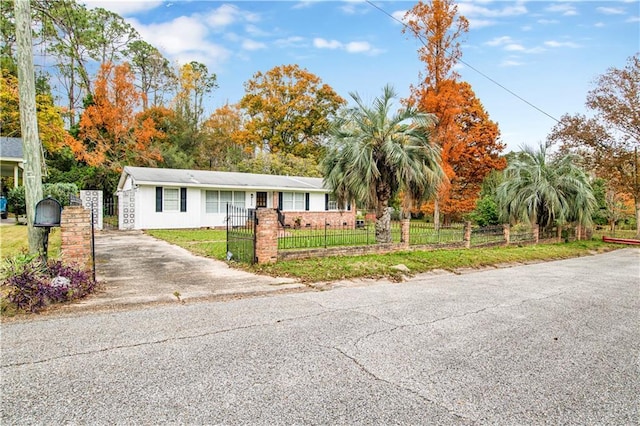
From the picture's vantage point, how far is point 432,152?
11.5 meters

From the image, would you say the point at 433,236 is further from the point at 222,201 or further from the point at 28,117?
the point at 222,201

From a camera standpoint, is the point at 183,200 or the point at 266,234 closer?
the point at 266,234

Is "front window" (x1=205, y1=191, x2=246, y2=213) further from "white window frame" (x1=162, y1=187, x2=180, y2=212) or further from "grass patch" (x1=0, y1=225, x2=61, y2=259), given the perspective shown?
"grass patch" (x1=0, y1=225, x2=61, y2=259)

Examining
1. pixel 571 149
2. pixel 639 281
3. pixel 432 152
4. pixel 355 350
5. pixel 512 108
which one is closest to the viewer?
pixel 355 350

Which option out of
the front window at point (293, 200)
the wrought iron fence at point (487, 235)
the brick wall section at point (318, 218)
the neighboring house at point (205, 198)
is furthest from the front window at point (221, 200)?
the wrought iron fence at point (487, 235)

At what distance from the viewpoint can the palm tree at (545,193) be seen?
1608cm

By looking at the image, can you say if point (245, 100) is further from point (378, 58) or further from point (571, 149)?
point (571, 149)

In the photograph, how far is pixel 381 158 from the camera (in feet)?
37.4

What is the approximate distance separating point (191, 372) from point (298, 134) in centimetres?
3289

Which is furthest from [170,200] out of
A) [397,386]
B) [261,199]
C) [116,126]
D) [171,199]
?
[397,386]

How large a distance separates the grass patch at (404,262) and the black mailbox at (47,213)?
12.4 ft

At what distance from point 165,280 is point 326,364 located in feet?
15.4

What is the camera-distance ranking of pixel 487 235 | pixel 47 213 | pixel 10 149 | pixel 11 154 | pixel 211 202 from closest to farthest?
pixel 47 213 < pixel 487 235 < pixel 11 154 < pixel 10 149 < pixel 211 202

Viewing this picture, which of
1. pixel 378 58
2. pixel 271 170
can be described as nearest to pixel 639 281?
pixel 378 58
